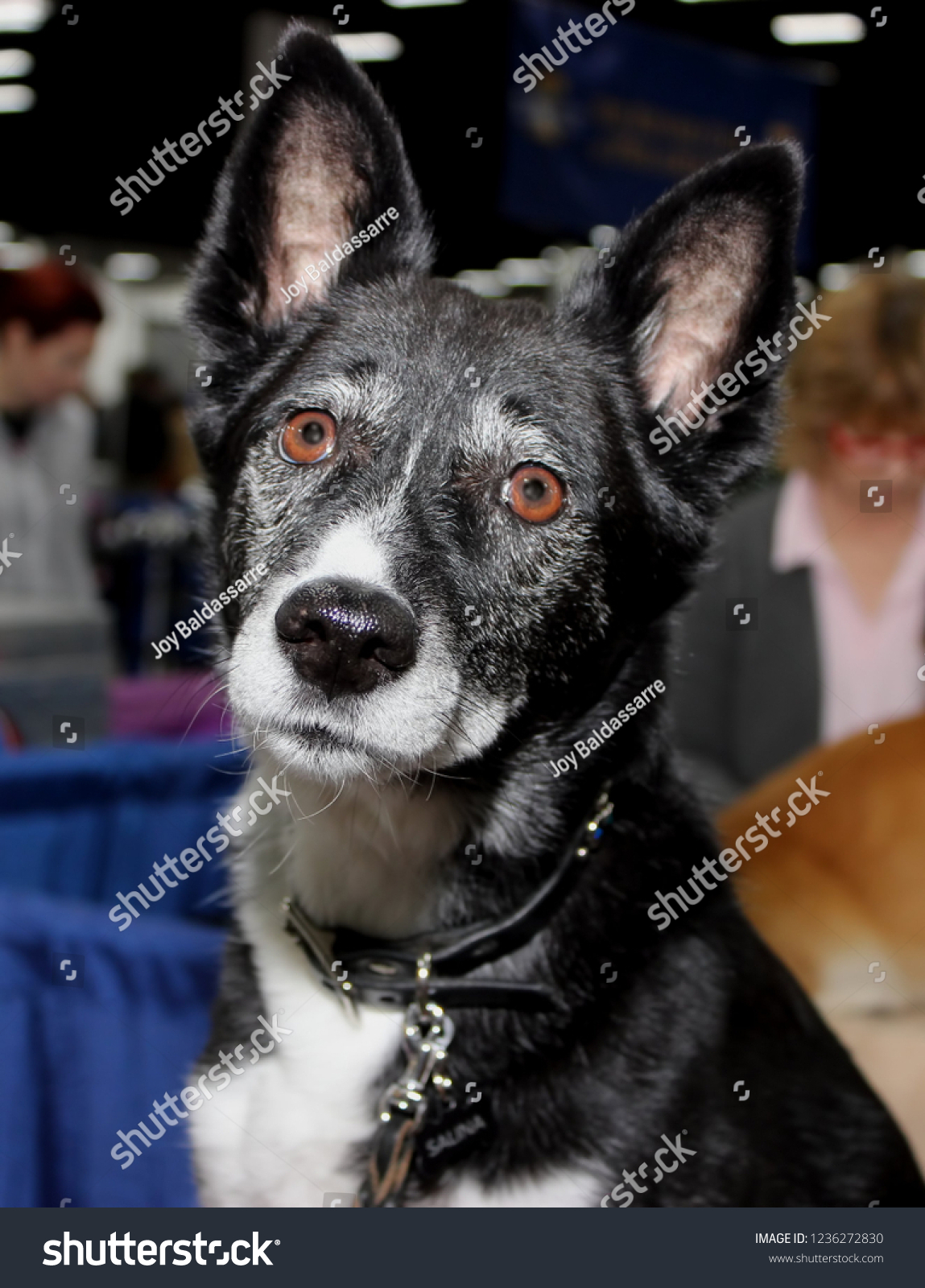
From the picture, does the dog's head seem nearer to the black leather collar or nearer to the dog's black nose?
the dog's black nose

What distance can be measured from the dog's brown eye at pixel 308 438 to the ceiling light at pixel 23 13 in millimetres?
7471

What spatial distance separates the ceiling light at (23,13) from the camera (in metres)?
7.80

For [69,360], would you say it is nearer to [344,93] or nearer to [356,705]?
[344,93]

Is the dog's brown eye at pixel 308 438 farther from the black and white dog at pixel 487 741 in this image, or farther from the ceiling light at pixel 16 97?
the ceiling light at pixel 16 97

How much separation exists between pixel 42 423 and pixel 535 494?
3704 millimetres

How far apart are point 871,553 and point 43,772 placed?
192cm

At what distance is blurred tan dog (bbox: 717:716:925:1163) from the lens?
2135mm

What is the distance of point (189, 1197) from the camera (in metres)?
1.75

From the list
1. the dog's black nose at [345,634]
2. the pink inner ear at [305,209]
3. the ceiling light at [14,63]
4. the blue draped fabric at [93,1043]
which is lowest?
the ceiling light at [14,63]

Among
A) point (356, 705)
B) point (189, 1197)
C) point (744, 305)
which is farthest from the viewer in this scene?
point (189, 1197)

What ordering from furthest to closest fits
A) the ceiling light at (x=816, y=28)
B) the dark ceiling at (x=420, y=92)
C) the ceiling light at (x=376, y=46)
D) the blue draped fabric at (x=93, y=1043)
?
the ceiling light at (x=376, y=46)
the dark ceiling at (x=420, y=92)
the ceiling light at (x=816, y=28)
the blue draped fabric at (x=93, y=1043)

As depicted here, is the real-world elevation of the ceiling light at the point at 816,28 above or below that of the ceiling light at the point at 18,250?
above

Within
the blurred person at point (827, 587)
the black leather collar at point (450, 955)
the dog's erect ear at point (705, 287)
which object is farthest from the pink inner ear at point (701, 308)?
the blurred person at point (827, 587)

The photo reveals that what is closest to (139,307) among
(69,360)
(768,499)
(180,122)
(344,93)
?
(180,122)
